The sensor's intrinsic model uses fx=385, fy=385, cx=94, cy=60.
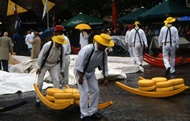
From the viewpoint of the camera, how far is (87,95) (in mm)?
7250

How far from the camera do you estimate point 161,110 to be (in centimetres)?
818

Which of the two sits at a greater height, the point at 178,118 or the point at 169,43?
the point at 169,43

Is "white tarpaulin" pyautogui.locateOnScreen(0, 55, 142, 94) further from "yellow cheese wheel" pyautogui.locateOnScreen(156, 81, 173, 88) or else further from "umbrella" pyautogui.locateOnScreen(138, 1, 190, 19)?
"umbrella" pyautogui.locateOnScreen(138, 1, 190, 19)

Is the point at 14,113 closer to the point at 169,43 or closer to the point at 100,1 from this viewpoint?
the point at 169,43

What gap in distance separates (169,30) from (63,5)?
29.6m

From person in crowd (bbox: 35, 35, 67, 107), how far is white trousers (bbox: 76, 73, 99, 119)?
1.53 metres

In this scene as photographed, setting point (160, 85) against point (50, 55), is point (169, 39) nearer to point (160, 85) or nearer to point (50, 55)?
point (160, 85)

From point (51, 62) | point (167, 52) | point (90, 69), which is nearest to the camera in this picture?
point (90, 69)

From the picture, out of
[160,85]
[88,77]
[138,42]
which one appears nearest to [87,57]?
[88,77]

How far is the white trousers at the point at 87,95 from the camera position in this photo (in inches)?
285

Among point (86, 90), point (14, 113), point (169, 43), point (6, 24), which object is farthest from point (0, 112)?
point (6, 24)

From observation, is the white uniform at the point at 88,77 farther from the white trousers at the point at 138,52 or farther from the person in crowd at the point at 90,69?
the white trousers at the point at 138,52

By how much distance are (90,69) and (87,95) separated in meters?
0.50

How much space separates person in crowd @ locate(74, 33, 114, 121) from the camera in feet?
23.3
